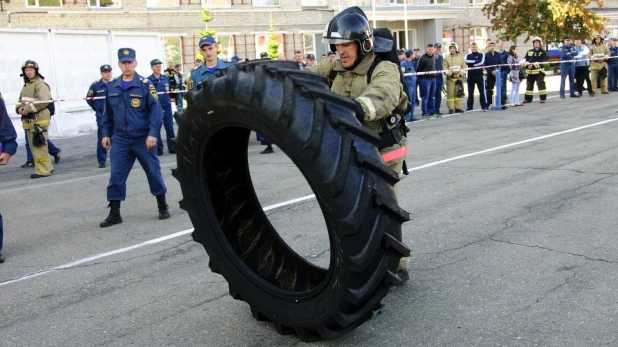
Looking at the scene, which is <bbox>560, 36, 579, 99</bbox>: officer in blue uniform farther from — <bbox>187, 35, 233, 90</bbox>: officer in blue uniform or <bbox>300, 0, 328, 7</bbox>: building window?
<bbox>300, 0, 328, 7</bbox>: building window

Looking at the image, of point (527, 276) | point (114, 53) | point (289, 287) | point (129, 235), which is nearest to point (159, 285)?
point (289, 287)

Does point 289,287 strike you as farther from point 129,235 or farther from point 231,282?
point 129,235

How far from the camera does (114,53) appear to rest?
20.7m

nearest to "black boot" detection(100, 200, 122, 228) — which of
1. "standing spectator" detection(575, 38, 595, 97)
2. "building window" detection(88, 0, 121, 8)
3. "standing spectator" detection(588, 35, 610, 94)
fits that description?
"standing spectator" detection(575, 38, 595, 97)

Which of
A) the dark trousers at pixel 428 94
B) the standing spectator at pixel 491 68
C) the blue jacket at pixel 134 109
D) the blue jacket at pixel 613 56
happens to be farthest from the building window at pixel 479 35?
the blue jacket at pixel 134 109

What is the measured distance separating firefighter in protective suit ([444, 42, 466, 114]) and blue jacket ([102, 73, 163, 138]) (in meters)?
12.9

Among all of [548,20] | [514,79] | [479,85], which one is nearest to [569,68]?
[514,79]

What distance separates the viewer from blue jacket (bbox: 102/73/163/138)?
8102 millimetres

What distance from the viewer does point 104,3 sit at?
3262cm

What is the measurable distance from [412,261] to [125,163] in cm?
415

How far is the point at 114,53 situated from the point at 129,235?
14519 mm

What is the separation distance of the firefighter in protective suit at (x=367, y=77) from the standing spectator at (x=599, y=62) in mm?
21232

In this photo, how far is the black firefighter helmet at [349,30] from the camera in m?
4.39

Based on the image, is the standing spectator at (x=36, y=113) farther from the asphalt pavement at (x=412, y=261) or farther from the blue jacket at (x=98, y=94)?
the asphalt pavement at (x=412, y=261)
